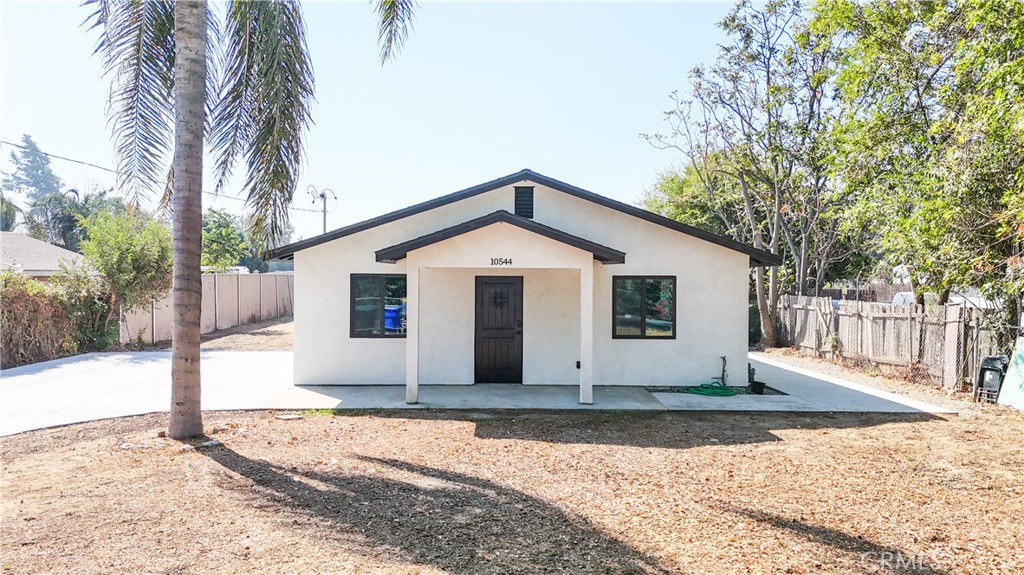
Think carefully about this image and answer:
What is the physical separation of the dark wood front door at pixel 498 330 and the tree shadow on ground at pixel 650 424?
7.50ft

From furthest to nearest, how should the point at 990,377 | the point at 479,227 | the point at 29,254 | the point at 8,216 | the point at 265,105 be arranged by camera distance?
the point at 8,216
the point at 29,254
the point at 990,377
the point at 479,227
the point at 265,105

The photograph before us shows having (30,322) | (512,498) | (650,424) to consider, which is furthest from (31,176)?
(512,498)

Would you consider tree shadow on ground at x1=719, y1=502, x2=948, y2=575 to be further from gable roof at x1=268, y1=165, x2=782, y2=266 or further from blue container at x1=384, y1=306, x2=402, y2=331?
blue container at x1=384, y1=306, x2=402, y2=331

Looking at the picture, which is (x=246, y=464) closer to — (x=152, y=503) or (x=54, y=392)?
(x=152, y=503)

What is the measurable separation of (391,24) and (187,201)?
11.2 ft

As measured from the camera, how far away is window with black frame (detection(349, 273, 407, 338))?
10.6 metres

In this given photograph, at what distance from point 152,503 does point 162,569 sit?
55.8 inches

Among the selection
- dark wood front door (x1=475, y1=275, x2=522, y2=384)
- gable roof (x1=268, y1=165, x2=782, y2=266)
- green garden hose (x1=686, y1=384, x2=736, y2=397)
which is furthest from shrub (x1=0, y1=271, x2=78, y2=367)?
green garden hose (x1=686, y1=384, x2=736, y2=397)

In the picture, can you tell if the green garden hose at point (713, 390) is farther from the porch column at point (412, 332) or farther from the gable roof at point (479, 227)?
the porch column at point (412, 332)

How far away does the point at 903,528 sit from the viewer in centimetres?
452

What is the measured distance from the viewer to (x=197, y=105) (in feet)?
22.6

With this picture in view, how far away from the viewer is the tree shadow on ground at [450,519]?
390 cm

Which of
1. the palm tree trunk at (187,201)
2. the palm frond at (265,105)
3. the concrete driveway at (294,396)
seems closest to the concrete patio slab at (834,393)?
the concrete driveway at (294,396)

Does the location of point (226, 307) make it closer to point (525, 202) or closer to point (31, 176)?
point (525, 202)
